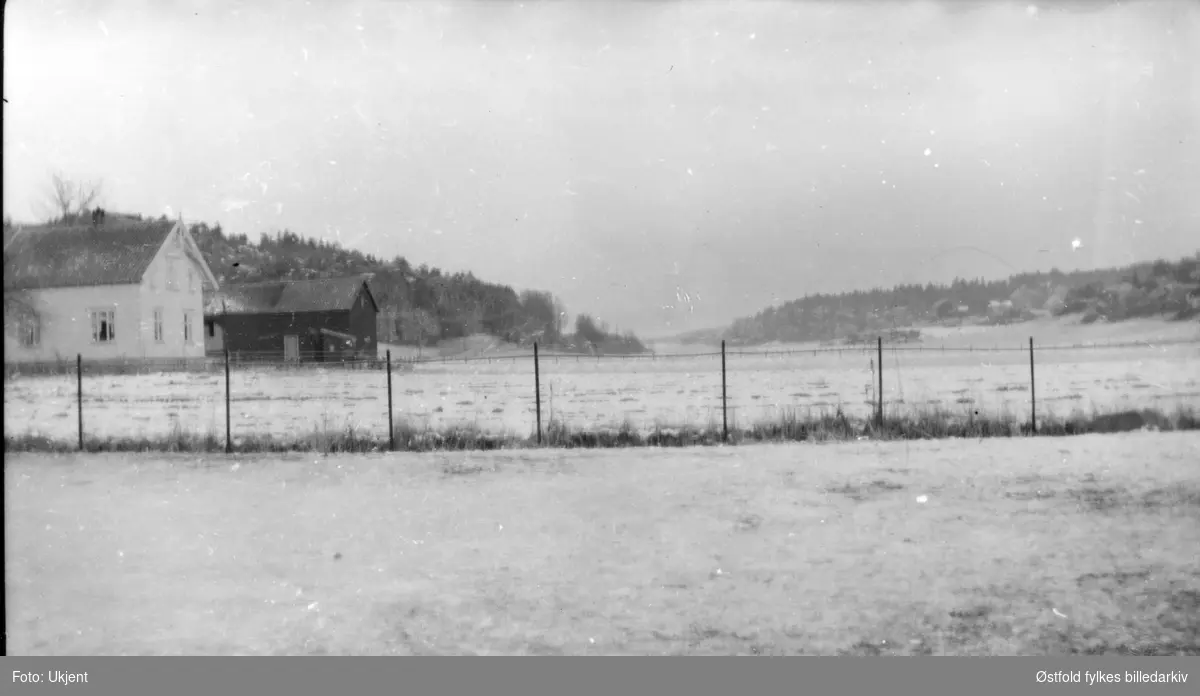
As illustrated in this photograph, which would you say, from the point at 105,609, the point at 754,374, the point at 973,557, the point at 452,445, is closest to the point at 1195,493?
the point at 973,557

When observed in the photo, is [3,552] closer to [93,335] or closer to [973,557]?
[93,335]

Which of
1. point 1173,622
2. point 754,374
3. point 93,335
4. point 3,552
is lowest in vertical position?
point 1173,622

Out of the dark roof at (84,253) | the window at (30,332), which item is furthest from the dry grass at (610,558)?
the dark roof at (84,253)

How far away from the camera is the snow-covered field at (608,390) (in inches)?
190

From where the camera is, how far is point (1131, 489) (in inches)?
182

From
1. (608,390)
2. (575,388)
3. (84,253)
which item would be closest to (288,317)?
(84,253)

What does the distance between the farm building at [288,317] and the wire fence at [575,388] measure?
0.33 feet

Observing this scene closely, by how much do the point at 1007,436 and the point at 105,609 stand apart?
6.97 metres

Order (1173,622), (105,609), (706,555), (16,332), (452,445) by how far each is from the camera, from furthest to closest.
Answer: (452,445)
(16,332)
(706,555)
(105,609)
(1173,622)

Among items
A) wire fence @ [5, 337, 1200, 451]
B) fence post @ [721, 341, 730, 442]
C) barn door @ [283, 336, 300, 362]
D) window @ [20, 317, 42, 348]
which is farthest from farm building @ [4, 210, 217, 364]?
fence post @ [721, 341, 730, 442]

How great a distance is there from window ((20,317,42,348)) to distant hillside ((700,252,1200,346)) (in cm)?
378

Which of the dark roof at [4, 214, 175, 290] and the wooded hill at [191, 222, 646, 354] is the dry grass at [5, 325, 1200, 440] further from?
the dark roof at [4, 214, 175, 290]

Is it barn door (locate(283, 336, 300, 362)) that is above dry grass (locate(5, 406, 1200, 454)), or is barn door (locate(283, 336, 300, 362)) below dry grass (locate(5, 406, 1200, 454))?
above

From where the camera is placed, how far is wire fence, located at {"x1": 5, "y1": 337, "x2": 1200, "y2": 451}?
465 centimetres
